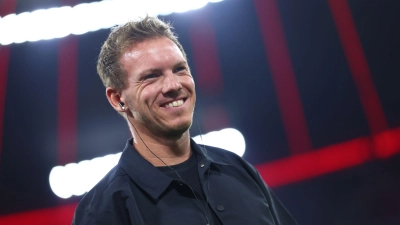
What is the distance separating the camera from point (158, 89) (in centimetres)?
112

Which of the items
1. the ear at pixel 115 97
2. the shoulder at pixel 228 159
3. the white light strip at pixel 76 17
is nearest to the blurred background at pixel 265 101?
the white light strip at pixel 76 17

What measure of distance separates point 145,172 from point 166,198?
0.09 metres

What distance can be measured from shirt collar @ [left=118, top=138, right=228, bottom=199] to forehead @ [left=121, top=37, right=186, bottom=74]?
24 cm

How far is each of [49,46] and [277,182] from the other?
5.23ft

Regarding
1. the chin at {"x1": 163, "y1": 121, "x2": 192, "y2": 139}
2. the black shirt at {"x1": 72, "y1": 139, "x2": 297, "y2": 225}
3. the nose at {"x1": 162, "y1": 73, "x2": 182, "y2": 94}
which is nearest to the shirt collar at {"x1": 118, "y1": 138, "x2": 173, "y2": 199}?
the black shirt at {"x1": 72, "y1": 139, "x2": 297, "y2": 225}

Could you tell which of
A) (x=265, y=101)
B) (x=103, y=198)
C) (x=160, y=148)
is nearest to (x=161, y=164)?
(x=160, y=148)

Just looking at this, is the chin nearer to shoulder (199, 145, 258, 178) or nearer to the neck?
the neck

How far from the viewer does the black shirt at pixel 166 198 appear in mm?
979

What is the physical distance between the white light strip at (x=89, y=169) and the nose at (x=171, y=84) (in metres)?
1.13

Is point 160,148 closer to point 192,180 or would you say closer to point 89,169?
point 192,180

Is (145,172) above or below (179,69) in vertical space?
below

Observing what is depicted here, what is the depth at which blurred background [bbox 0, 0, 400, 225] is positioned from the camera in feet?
7.13

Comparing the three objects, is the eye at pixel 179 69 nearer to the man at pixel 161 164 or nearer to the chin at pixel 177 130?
the man at pixel 161 164

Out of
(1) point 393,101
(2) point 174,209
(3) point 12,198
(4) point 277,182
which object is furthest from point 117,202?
(1) point 393,101
